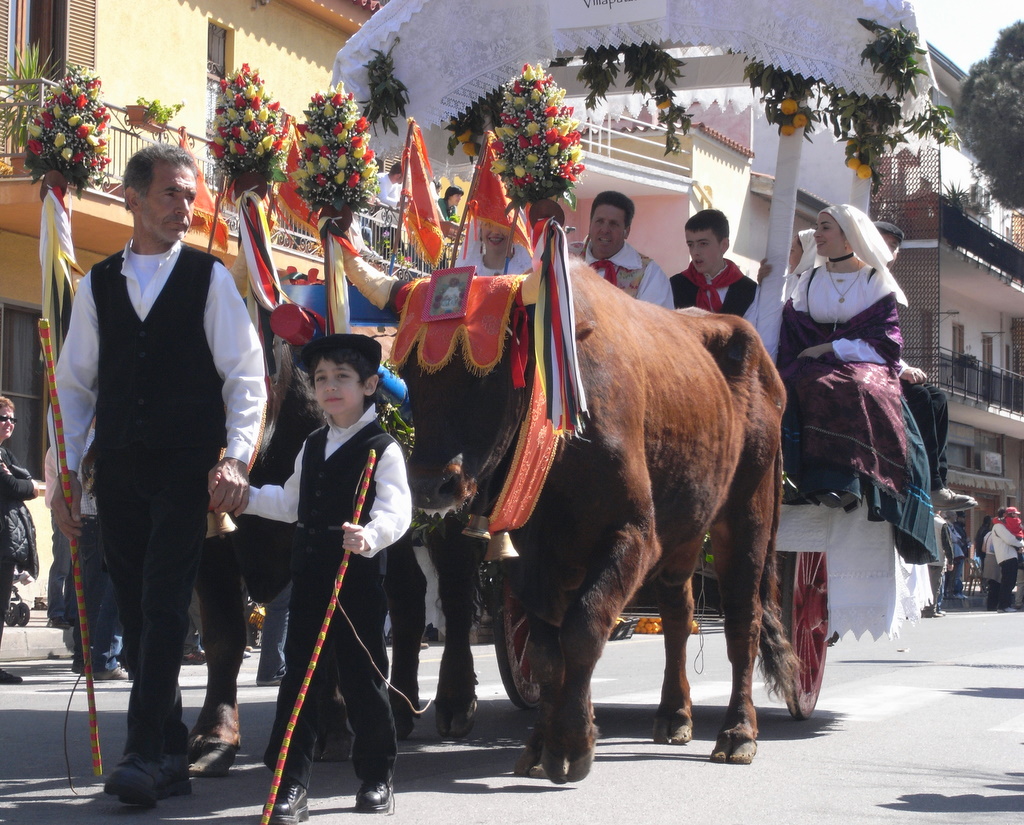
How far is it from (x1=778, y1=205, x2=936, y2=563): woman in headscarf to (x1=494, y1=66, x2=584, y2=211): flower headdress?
2.20m

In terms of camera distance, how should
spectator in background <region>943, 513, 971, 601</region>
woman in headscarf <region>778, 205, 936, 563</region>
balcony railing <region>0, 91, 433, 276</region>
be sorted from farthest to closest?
spectator in background <region>943, 513, 971, 601</region>
balcony railing <region>0, 91, 433, 276</region>
woman in headscarf <region>778, 205, 936, 563</region>

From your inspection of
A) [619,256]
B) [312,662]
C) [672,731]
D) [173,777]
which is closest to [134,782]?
[173,777]

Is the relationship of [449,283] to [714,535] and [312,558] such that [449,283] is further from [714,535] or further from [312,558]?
[714,535]

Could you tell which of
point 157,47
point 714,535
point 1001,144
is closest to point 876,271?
point 714,535

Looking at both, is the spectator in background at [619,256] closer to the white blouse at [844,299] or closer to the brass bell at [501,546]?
the white blouse at [844,299]

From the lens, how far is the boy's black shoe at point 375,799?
16.0 feet

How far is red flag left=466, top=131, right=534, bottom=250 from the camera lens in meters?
7.16

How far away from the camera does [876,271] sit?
7.97 meters

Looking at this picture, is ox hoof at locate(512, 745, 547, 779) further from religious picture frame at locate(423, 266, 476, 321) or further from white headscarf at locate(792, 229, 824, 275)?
white headscarf at locate(792, 229, 824, 275)

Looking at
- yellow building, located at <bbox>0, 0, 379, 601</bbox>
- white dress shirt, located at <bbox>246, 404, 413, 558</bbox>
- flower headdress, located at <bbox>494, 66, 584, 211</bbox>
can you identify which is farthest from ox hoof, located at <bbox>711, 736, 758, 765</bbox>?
yellow building, located at <bbox>0, 0, 379, 601</bbox>

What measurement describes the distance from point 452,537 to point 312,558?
1950 millimetres

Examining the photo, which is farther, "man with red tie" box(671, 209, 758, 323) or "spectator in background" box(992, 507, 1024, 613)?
"spectator in background" box(992, 507, 1024, 613)

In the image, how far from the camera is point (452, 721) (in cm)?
677

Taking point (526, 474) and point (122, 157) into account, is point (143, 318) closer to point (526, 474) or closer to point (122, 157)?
point (526, 474)
